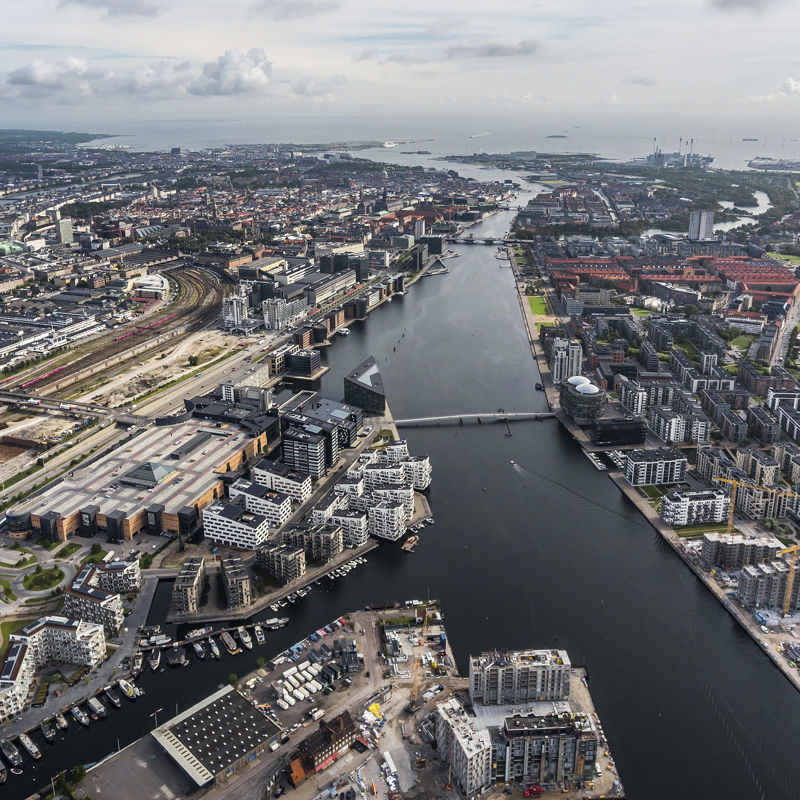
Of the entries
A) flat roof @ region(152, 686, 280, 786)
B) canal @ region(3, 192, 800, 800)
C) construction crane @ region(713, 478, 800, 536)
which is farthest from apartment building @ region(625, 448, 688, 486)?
flat roof @ region(152, 686, 280, 786)

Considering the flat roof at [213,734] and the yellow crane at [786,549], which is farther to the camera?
the yellow crane at [786,549]

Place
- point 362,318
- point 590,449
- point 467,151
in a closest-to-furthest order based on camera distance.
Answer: point 590,449, point 362,318, point 467,151

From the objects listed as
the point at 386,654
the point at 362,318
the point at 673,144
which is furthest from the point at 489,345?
the point at 673,144

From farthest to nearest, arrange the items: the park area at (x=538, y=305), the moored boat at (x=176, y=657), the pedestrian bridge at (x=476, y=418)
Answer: the park area at (x=538, y=305), the pedestrian bridge at (x=476, y=418), the moored boat at (x=176, y=657)

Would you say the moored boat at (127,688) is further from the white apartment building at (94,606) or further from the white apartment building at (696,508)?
the white apartment building at (696,508)

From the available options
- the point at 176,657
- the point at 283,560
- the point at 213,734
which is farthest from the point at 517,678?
the point at 176,657

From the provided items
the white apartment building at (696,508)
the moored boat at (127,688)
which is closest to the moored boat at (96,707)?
the moored boat at (127,688)

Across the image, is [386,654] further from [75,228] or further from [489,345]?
[75,228]
